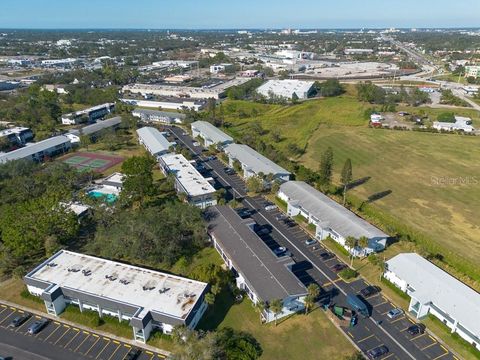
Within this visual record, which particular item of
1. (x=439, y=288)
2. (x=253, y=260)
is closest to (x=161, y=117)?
(x=253, y=260)

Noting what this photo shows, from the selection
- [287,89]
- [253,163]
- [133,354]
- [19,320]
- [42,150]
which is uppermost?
[287,89]

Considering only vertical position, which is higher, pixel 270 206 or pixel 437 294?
pixel 437 294

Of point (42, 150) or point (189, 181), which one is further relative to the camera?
point (42, 150)

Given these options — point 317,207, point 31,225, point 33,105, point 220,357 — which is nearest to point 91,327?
point 220,357

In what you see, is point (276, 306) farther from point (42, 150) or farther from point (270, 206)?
point (42, 150)

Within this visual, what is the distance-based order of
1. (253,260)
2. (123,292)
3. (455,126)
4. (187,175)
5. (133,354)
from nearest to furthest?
(133,354)
(123,292)
(253,260)
(187,175)
(455,126)

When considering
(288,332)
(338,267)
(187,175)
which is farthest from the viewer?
(187,175)

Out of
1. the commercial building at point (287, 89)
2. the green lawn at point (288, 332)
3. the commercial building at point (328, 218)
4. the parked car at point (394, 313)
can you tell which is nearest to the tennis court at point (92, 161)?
the commercial building at point (328, 218)
